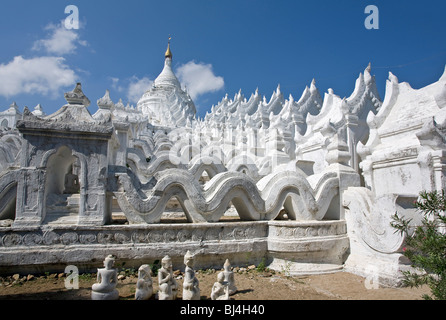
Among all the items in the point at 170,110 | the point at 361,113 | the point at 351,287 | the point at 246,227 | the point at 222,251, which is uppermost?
the point at 170,110

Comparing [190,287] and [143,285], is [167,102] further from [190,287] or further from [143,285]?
[190,287]

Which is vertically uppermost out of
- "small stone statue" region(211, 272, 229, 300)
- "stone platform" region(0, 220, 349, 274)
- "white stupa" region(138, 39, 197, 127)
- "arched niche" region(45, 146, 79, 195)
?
"white stupa" region(138, 39, 197, 127)

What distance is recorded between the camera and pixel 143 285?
3.60 m

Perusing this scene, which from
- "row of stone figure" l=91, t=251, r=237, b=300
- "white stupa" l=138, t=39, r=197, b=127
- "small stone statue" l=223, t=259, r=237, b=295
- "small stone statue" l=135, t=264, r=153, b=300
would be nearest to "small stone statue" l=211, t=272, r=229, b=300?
"row of stone figure" l=91, t=251, r=237, b=300

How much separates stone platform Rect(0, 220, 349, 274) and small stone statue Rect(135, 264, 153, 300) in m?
0.93

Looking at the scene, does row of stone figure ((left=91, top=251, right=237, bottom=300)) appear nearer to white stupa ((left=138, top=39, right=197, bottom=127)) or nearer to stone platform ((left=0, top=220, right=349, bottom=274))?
stone platform ((left=0, top=220, right=349, bottom=274))

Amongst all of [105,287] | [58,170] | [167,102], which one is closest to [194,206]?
[105,287]

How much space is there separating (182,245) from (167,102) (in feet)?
141

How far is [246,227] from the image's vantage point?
5215 mm

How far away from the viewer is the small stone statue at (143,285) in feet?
11.7

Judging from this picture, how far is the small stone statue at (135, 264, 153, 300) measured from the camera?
3576mm

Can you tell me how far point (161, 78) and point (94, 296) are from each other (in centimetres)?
5475
